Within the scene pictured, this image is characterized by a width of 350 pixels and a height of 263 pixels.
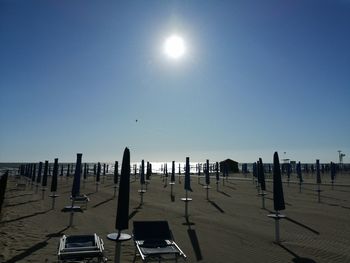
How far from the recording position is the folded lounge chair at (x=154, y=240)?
725 cm

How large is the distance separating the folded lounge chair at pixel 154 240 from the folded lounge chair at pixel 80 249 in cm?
97

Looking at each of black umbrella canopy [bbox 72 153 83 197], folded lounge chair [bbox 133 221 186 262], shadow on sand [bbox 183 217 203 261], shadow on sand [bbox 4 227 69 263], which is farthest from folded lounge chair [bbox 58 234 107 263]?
black umbrella canopy [bbox 72 153 83 197]

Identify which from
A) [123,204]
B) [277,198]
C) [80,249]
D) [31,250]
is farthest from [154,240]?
[277,198]

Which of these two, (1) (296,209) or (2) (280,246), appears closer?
A: (2) (280,246)

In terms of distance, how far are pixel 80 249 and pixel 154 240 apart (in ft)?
6.86

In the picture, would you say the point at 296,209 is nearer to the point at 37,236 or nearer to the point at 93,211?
the point at 93,211

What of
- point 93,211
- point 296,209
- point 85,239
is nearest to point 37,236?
point 85,239

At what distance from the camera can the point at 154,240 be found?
8.16m

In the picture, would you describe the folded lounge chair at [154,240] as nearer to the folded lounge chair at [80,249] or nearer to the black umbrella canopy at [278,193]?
the folded lounge chair at [80,249]

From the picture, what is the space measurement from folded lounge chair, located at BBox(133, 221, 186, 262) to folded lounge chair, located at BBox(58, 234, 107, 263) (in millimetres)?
966

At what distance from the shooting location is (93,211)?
15.9m

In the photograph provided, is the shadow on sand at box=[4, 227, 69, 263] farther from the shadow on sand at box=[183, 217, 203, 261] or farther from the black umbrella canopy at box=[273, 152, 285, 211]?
the black umbrella canopy at box=[273, 152, 285, 211]

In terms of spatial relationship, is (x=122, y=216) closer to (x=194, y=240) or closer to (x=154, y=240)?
(x=154, y=240)

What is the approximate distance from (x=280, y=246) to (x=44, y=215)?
10528mm
